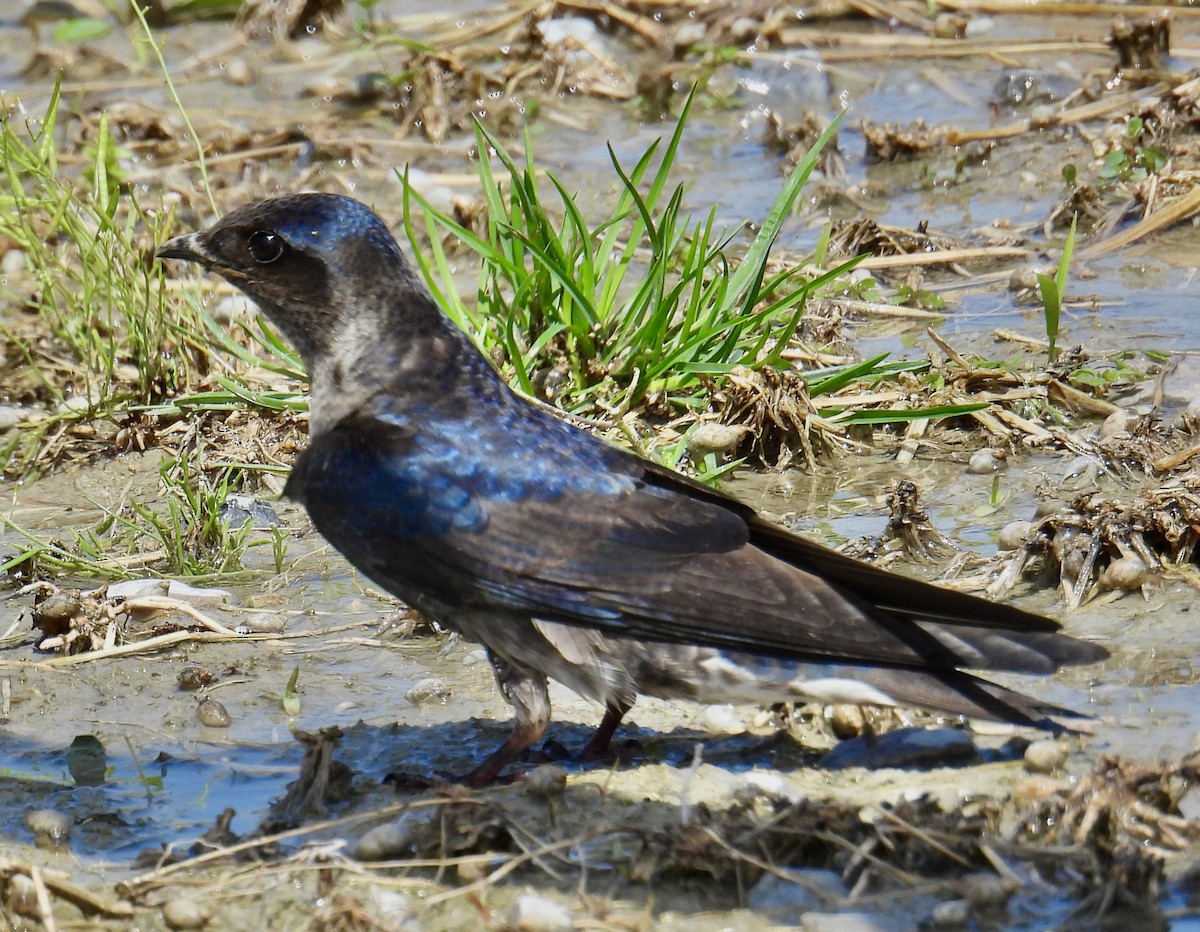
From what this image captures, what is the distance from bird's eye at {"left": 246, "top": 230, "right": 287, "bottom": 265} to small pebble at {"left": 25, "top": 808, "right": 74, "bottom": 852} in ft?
4.37

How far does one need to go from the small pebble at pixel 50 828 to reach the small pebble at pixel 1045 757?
185 centimetres

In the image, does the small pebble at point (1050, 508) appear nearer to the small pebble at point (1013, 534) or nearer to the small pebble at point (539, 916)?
the small pebble at point (1013, 534)

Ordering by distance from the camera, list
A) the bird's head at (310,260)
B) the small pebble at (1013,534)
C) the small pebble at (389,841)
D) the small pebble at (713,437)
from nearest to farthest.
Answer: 1. the small pebble at (389,841)
2. the bird's head at (310,260)
3. the small pebble at (1013,534)
4. the small pebble at (713,437)

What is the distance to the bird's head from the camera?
3.91 meters

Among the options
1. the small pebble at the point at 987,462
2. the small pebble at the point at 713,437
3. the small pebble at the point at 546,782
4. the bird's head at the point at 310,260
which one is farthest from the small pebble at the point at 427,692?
the small pebble at the point at 987,462

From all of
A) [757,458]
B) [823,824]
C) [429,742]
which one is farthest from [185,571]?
[823,824]

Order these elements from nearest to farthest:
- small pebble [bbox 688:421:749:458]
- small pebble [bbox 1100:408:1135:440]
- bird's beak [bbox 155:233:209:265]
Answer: bird's beak [bbox 155:233:209:265], small pebble [bbox 1100:408:1135:440], small pebble [bbox 688:421:749:458]

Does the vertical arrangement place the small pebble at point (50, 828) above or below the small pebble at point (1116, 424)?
below

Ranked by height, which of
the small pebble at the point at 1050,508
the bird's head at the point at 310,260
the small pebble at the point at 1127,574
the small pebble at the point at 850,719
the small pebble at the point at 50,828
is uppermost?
the bird's head at the point at 310,260

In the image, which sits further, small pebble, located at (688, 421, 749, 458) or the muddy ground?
small pebble, located at (688, 421, 749, 458)

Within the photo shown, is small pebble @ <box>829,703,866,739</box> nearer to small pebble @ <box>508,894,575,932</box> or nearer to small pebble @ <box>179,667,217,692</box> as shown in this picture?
small pebble @ <box>508,894,575,932</box>

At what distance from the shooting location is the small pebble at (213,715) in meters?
3.79

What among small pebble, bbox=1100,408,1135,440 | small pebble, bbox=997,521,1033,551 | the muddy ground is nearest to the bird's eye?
the muddy ground

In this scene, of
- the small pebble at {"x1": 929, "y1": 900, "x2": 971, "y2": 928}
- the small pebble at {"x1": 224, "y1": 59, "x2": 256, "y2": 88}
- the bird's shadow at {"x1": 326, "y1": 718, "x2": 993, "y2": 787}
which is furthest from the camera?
the small pebble at {"x1": 224, "y1": 59, "x2": 256, "y2": 88}
